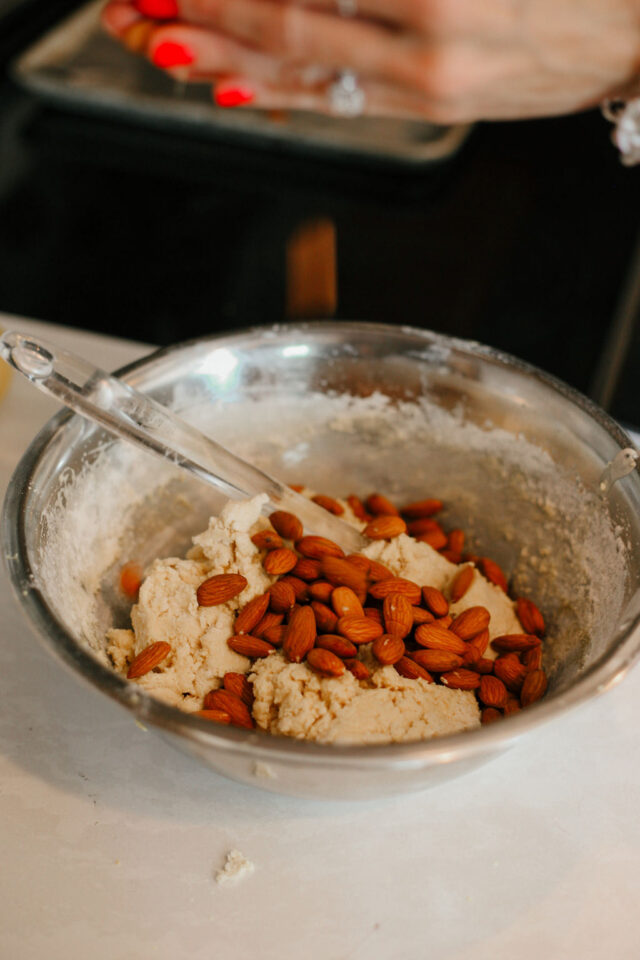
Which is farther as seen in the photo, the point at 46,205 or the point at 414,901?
the point at 46,205

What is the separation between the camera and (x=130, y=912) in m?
0.63

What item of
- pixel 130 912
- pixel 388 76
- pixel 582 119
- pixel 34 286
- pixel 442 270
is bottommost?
pixel 34 286

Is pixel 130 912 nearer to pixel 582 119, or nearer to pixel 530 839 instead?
pixel 530 839

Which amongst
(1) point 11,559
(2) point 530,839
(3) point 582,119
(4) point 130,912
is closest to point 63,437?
(1) point 11,559

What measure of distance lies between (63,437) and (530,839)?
0.50m

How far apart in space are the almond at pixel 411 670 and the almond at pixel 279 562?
0.43 ft

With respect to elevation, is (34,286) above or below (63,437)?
below

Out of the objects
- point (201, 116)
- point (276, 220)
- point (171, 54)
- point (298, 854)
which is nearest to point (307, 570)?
point (298, 854)

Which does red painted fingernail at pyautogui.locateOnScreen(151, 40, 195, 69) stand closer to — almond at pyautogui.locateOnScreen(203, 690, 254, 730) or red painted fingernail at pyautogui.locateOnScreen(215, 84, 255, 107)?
red painted fingernail at pyautogui.locateOnScreen(215, 84, 255, 107)

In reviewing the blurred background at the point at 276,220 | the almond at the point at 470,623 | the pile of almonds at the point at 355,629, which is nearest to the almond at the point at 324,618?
the pile of almonds at the point at 355,629

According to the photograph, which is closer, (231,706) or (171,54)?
(231,706)

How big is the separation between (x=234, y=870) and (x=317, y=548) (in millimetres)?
281

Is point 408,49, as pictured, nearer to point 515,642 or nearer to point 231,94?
point 231,94

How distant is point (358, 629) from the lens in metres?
0.74
